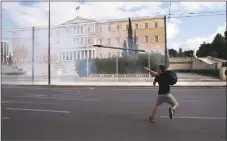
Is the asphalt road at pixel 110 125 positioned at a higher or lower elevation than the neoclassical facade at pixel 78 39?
lower

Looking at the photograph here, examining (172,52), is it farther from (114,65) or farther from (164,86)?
(164,86)

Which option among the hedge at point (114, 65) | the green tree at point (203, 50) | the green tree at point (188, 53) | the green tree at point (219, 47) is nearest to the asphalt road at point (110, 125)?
the hedge at point (114, 65)

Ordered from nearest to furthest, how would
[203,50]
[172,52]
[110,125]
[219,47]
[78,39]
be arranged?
[110,125] → [78,39] → [172,52] → [203,50] → [219,47]

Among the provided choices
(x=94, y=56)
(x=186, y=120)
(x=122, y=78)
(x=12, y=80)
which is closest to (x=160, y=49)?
(x=122, y=78)

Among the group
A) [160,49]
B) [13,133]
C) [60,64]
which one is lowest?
[13,133]

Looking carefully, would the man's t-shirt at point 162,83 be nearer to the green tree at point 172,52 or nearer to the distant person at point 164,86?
the distant person at point 164,86

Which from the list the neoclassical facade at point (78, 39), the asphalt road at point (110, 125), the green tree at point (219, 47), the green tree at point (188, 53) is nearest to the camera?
the asphalt road at point (110, 125)

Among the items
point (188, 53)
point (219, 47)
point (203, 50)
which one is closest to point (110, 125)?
point (188, 53)

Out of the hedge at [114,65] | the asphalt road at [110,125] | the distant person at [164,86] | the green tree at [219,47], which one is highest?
the green tree at [219,47]

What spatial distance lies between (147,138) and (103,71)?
2404 cm

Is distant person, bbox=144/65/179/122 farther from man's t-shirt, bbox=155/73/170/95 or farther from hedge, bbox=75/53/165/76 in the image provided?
hedge, bbox=75/53/165/76

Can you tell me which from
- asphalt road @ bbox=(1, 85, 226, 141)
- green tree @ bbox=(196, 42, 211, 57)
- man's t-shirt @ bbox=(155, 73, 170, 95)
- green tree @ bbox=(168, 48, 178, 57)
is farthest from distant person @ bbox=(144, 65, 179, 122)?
green tree @ bbox=(196, 42, 211, 57)

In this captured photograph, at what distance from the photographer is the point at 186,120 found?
6.39m

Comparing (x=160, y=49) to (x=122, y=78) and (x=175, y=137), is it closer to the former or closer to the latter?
(x=122, y=78)
